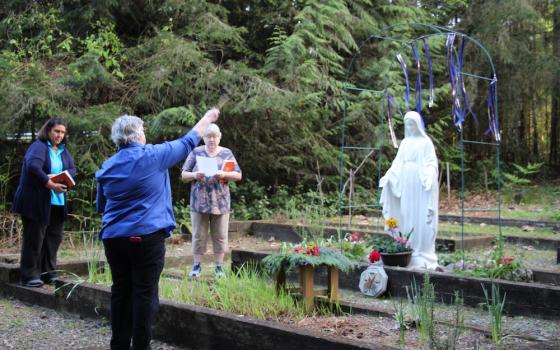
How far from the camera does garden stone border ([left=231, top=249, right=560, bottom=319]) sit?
606cm

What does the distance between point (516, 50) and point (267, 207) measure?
839cm

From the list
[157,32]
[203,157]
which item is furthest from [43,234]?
[157,32]

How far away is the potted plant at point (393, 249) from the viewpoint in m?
7.62

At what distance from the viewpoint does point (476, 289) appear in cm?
657

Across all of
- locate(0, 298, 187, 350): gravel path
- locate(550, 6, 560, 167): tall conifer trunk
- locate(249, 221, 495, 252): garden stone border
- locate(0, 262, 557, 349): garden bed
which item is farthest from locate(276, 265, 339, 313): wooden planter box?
locate(550, 6, 560, 167): tall conifer trunk

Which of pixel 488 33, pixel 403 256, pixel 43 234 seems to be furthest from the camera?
pixel 488 33

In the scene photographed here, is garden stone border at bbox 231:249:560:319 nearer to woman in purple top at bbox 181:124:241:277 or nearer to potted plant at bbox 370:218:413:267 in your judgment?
potted plant at bbox 370:218:413:267

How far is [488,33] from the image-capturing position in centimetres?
1795

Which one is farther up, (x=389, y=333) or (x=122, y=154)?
(x=122, y=154)

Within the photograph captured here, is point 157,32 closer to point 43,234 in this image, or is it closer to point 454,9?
point 43,234

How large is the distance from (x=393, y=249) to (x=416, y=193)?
823 millimetres

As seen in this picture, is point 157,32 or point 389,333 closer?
point 389,333

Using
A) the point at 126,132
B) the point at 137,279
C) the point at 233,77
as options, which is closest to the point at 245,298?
the point at 137,279

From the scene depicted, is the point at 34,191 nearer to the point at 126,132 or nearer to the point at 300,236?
the point at 126,132
